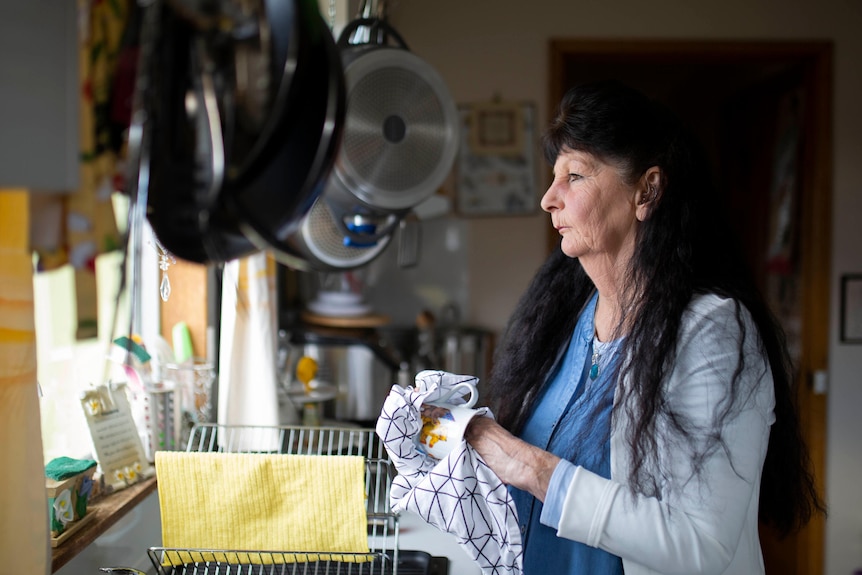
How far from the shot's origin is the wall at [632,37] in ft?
9.20

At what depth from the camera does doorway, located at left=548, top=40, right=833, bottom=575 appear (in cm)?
282

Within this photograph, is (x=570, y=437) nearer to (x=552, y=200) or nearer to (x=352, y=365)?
(x=552, y=200)

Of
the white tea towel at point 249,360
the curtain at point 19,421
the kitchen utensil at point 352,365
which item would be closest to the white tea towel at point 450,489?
the curtain at point 19,421

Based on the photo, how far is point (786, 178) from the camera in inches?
125

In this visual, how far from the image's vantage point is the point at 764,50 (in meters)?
2.82

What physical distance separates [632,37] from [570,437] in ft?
6.66

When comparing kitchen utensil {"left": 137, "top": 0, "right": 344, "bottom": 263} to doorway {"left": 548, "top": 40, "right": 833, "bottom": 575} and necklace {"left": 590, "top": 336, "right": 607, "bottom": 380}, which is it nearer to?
necklace {"left": 590, "top": 336, "right": 607, "bottom": 380}

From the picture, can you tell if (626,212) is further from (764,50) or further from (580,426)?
(764,50)

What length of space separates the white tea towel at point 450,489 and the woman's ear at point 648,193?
39 centimetres

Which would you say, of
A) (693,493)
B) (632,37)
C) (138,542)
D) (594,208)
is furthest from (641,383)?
(632,37)

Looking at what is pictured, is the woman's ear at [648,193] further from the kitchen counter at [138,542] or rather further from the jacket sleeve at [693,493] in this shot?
the kitchen counter at [138,542]

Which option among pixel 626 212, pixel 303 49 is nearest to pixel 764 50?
pixel 626 212

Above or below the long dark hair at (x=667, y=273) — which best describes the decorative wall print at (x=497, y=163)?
above

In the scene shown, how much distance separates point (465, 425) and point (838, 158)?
2328mm
